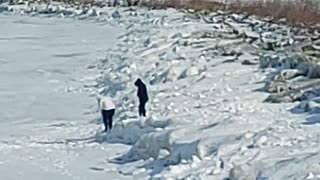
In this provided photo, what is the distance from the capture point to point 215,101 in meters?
15.5

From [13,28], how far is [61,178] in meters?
29.2

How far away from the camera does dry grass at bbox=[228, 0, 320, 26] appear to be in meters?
30.7

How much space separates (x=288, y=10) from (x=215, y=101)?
1888 cm

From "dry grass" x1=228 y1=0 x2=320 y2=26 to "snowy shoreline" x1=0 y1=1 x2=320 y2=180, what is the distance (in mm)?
1135

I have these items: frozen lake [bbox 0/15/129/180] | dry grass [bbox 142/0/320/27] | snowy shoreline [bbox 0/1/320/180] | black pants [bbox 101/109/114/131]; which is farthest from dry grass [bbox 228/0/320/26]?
black pants [bbox 101/109/114/131]

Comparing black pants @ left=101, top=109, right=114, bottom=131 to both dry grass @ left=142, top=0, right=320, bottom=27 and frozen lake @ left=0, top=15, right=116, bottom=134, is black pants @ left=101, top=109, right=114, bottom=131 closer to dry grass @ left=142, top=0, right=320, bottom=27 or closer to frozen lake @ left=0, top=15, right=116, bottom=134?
frozen lake @ left=0, top=15, right=116, bottom=134

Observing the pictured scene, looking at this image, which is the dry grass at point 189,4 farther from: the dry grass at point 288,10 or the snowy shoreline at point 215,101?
the snowy shoreline at point 215,101

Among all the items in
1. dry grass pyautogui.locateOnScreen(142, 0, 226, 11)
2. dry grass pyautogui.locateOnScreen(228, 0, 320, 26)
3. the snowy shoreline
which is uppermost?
the snowy shoreline

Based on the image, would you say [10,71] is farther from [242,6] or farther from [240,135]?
[242,6]

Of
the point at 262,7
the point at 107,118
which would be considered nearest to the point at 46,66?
Result: the point at 107,118

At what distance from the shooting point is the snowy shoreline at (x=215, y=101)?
32.8ft

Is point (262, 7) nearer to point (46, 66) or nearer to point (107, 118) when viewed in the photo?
point (46, 66)

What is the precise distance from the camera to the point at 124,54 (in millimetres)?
26094

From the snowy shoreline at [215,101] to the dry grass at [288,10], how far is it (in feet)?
3.72
